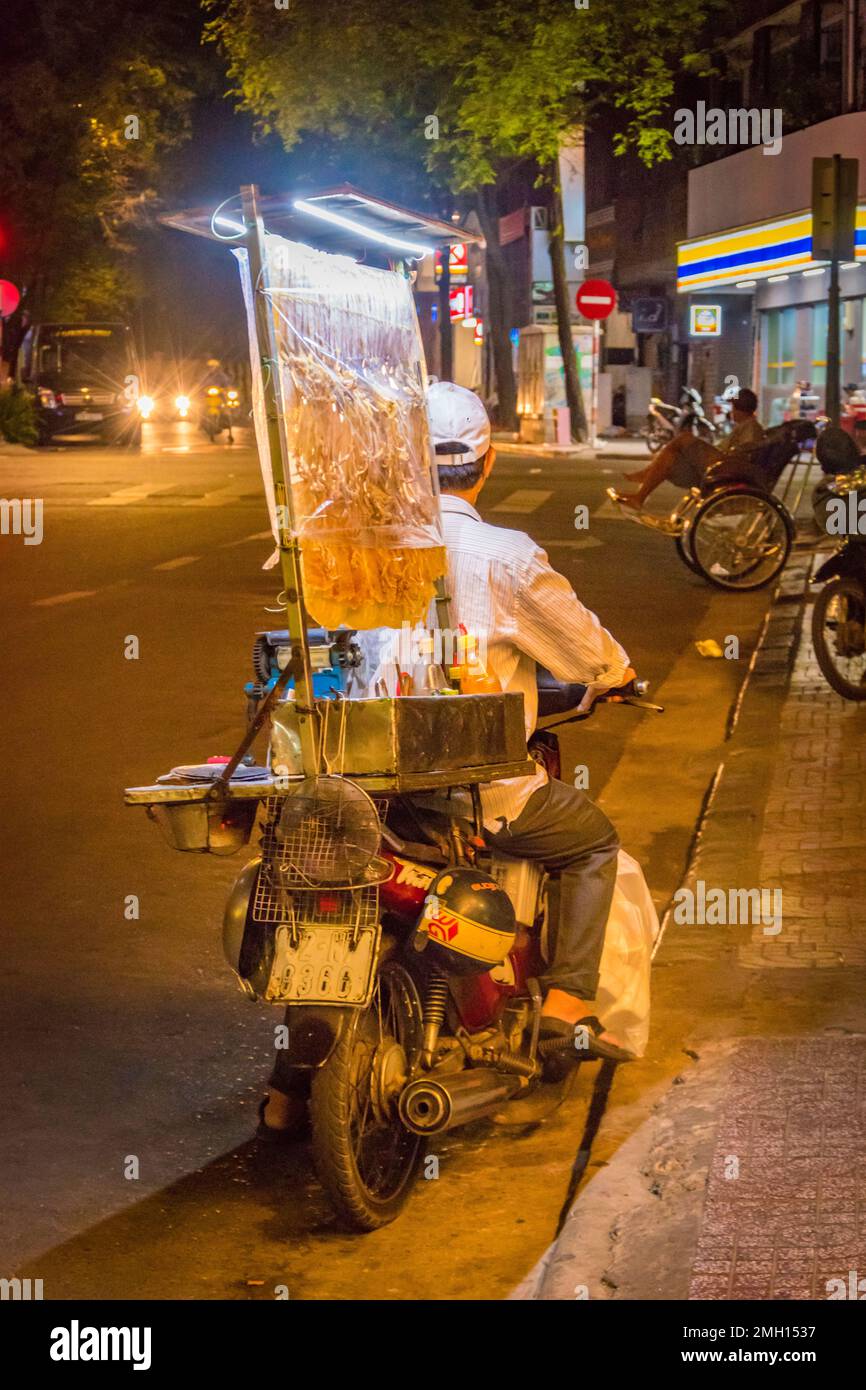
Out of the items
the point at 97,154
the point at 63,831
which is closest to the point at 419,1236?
the point at 63,831

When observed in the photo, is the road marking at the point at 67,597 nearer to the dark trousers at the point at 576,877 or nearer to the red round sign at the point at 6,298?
the dark trousers at the point at 576,877

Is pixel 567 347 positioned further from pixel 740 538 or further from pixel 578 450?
pixel 740 538

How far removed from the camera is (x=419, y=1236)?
4188 mm

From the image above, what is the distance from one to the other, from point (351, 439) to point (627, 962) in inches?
66.2

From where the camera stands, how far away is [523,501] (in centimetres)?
2248

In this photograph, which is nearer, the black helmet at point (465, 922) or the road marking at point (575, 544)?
the black helmet at point (465, 922)

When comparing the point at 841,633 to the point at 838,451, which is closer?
the point at 841,633

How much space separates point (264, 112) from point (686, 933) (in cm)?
3597

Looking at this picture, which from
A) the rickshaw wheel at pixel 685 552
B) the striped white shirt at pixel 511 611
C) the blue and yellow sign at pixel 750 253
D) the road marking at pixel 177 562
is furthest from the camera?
the blue and yellow sign at pixel 750 253

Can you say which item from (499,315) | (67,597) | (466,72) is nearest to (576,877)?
(67,597)

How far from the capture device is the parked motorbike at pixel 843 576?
952 cm

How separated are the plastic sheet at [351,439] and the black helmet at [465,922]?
616 mm

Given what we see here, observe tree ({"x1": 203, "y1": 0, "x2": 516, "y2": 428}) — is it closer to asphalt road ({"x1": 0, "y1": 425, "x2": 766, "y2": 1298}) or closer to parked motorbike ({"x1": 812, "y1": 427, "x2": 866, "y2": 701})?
asphalt road ({"x1": 0, "y1": 425, "x2": 766, "y2": 1298})
